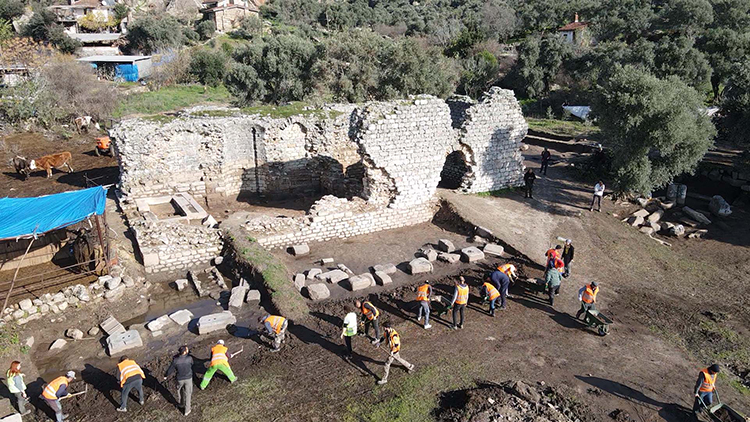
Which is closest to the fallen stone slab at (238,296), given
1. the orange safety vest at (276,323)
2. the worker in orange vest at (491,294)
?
the orange safety vest at (276,323)

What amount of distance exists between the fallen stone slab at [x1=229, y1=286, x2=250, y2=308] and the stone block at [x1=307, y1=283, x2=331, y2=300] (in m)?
1.43

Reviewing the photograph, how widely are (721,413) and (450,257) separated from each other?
6381 millimetres

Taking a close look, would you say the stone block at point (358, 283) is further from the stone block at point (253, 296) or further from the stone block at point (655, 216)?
the stone block at point (655, 216)

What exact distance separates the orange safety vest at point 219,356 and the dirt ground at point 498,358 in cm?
47

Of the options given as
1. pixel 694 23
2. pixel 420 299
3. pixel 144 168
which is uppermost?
pixel 694 23

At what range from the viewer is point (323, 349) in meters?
8.84

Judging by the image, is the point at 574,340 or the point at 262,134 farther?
the point at 262,134

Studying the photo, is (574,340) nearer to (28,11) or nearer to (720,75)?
(720,75)

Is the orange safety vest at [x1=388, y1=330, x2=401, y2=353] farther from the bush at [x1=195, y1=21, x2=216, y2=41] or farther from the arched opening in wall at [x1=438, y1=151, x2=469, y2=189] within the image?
the bush at [x1=195, y1=21, x2=216, y2=41]

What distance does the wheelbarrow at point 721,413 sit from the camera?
7.03 m

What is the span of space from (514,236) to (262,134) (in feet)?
29.8

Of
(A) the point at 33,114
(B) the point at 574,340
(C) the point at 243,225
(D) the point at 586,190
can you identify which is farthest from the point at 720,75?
(A) the point at 33,114

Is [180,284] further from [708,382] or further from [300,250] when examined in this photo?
[708,382]

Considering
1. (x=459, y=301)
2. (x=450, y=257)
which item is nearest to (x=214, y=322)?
(x=459, y=301)
